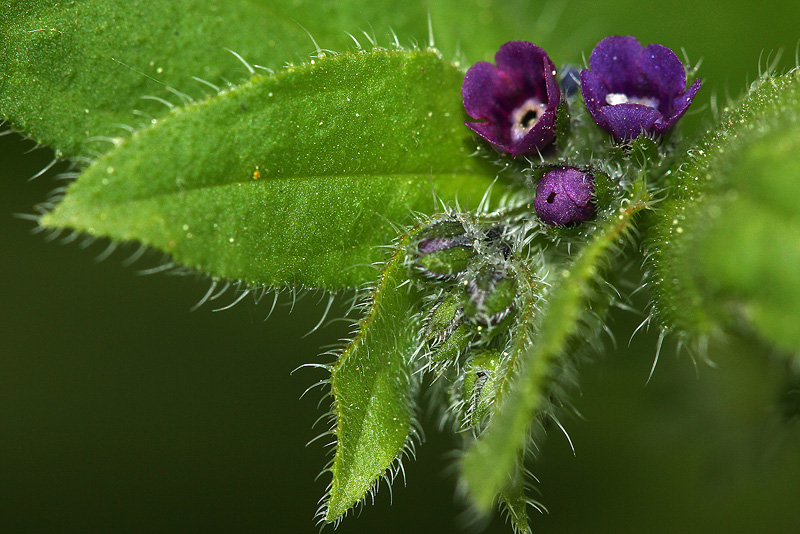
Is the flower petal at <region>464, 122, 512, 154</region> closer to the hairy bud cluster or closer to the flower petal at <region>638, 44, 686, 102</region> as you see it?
the hairy bud cluster

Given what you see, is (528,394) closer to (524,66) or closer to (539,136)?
(539,136)

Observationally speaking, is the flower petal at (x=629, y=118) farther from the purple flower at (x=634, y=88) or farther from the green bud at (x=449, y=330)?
the green bud at (x=449, y=330)

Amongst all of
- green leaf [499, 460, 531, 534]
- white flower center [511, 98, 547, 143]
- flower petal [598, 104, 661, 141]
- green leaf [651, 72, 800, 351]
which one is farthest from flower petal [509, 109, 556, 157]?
green leaf [499, 460, 531, 534]

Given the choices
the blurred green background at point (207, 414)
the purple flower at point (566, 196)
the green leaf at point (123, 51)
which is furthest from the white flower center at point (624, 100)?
the blurred green background at point (207, 414)

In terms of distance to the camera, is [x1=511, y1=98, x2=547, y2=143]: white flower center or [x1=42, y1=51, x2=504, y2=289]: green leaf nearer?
[x1=42, y1=51, x2=504, y2=289]: green leaf

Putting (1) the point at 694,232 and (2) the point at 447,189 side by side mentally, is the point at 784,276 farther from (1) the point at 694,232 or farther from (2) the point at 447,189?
(2) the point at 447,189
